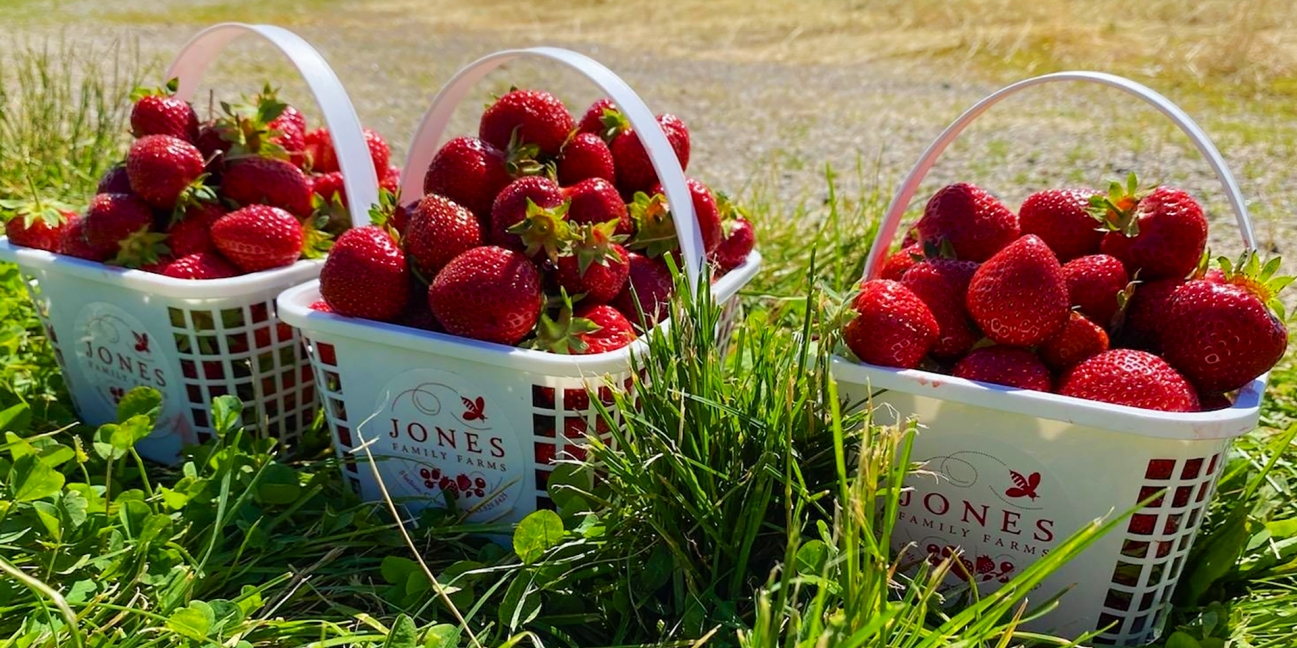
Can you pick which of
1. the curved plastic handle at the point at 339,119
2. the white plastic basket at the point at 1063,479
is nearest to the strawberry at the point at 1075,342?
the white plastic basket at the point at 1063,479

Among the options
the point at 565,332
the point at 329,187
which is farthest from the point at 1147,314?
the point at 329,187

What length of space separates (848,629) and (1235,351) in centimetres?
68

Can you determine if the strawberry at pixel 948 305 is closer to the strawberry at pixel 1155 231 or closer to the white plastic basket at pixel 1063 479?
the white plastic basket at pixel 1063 479

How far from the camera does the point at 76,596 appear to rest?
120 centimetres

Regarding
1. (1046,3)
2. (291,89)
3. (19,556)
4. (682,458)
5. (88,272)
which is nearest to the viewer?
(682,458)

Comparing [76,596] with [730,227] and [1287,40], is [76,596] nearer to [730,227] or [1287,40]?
[730,227]

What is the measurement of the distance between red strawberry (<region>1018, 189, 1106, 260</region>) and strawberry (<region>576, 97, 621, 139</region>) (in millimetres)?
709

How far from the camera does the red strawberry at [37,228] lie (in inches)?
67.3

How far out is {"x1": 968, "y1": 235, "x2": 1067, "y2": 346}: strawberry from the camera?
1.21 m

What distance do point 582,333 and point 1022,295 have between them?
1.87 ft

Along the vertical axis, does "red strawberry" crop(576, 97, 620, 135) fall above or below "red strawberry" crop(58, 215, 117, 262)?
above

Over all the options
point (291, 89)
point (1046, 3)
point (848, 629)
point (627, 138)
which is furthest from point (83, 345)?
point (1046, 3)

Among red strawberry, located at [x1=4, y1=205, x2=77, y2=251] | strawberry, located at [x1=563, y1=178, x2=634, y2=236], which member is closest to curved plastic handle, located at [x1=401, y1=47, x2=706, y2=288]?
strawberry, located at [x1=563, y1=178, x2=634, y2=236]

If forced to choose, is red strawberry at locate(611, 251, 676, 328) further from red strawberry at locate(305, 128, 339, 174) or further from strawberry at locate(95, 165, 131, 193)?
strawberry at locate(95, 165, 131, 193)
